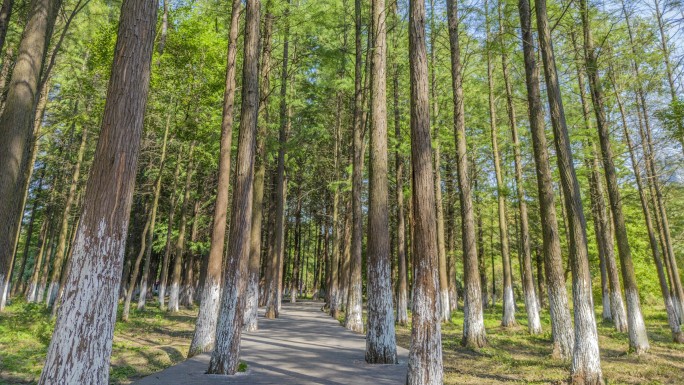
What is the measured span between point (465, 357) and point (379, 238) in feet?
14.2

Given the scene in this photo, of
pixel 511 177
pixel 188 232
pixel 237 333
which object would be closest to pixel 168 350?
pixel 237 333

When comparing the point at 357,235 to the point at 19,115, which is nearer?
the point at 19,115

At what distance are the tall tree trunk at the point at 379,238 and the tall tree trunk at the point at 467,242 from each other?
3.72 m

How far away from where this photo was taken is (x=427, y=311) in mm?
6039

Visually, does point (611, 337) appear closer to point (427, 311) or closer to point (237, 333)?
point (427, 311)

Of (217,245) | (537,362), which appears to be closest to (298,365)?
(217,245)

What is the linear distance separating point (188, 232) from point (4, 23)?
23.6 metres

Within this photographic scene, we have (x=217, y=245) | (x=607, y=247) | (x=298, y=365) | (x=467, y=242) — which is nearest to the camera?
(x=298, y=365)

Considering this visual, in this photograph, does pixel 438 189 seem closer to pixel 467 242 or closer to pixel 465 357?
pixel 467 242

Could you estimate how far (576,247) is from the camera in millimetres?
8266

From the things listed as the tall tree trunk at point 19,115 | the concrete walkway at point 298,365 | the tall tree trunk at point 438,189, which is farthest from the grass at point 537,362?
the tall tree trunk at point 19,115

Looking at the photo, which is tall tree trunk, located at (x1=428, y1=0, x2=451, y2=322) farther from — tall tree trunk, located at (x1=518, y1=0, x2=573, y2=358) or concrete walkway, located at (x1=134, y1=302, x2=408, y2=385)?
concrete walkway, located at (x1=134, y1=302, x2=408, y2=385)

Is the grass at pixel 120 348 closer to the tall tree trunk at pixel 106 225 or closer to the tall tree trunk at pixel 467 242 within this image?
the tall tree trunk at pixel 106 225

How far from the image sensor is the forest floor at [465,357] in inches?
320
